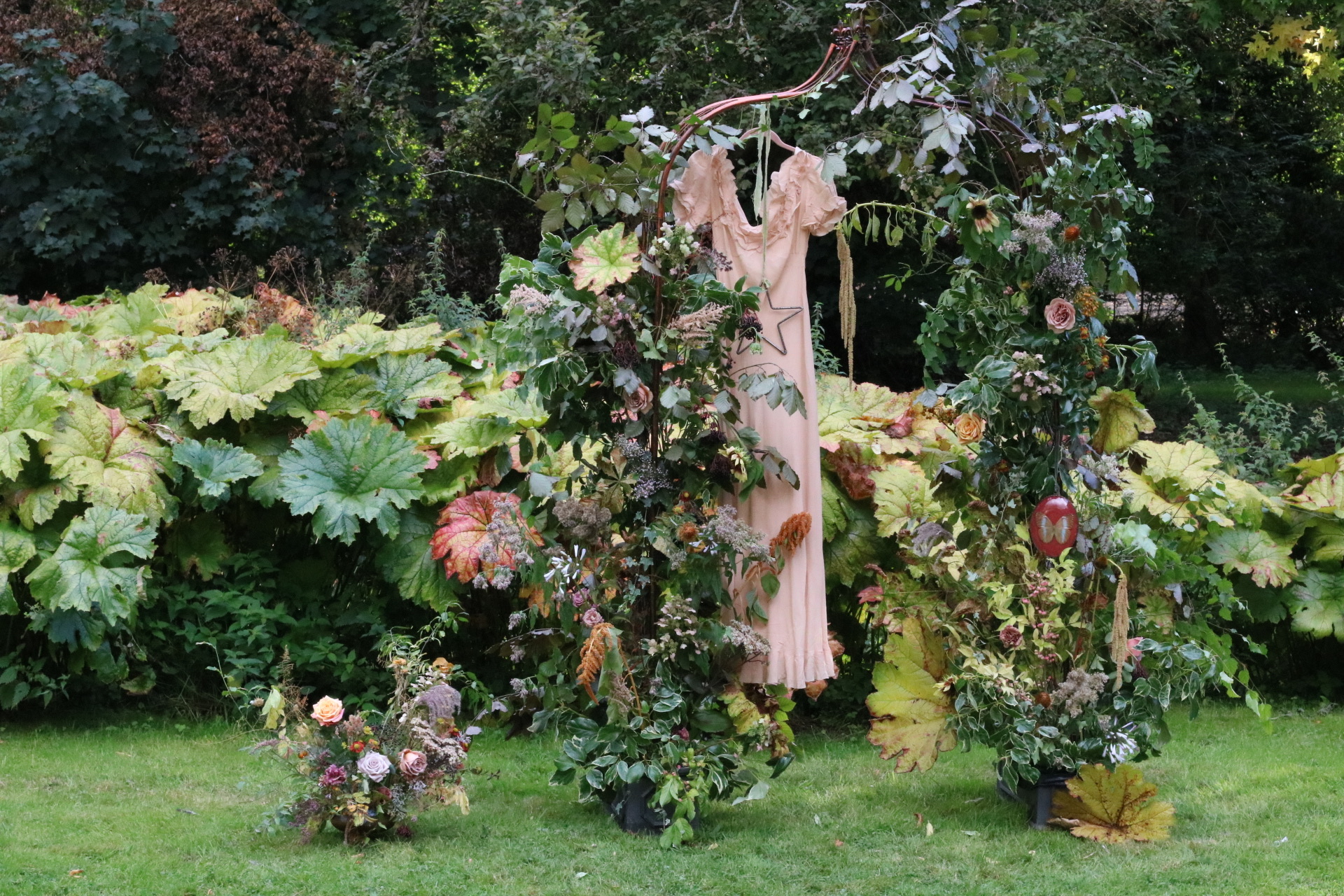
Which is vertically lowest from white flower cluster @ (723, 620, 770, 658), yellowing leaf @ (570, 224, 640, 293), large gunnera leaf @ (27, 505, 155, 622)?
white flower cluster @ (723, 620, 770, 658)

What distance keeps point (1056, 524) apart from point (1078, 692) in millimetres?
478

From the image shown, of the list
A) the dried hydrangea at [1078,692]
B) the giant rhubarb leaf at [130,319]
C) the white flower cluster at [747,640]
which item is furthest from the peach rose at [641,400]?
the giant rhubarb leaf at [130,319]

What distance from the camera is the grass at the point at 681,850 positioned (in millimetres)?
3660

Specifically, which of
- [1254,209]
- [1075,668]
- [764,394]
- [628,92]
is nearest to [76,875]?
[764,394]

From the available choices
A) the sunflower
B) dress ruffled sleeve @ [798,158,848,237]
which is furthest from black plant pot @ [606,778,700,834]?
the sunflower

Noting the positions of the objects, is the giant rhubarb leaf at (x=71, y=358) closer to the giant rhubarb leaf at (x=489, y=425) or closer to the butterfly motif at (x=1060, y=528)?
the giant rhubarb leaf at (x=489, y=425)

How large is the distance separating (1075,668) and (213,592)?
3.15m

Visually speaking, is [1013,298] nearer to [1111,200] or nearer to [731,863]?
[1111,200]

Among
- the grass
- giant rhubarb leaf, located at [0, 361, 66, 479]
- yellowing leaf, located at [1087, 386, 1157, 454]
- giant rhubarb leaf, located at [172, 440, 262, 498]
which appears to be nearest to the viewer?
the grass

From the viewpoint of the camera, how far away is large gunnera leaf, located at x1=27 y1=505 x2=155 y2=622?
485cm

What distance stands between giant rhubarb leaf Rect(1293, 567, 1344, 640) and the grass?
0.58m

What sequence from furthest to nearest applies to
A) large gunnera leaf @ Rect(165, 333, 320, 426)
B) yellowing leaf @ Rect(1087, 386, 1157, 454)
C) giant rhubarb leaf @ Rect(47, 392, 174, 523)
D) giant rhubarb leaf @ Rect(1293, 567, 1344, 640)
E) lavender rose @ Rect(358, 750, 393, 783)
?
giant rhubarb leaf @ Rect(1293, 567, 1344, 640)
large gunnera leaf @ Rect(165, 333, 320, 426)
giant rhubarb leaf @ Rect(47, 392, 174, 523)
yellowing leaf @ Rect(1087, 386, 1157, 454)
lavender rose @ Rect(358, 750, 393, 783)

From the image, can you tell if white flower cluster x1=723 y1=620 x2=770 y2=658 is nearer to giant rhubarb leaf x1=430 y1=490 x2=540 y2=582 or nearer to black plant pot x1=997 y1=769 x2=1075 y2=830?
black plant pot x1=997 y1=769 x2=1075 y2=830

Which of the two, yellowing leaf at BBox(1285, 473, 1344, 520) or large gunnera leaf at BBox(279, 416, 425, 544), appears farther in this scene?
yellowing leaf at BBox(1285, 473, 1344, 520)
